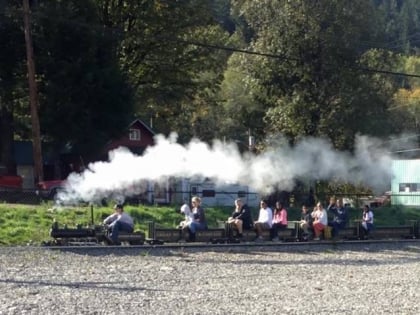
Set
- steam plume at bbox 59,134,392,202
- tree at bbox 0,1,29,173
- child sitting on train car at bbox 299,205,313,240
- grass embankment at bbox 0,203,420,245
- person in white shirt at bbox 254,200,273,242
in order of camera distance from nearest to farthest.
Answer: grass embankment at bbox 0,203,420,245
person in white shirt at bbox 254,200,273,242
child sitting on train car at bbox 299,205,313,240
steam plume at bbox 59,134,392,202
tree at bbox 0,1,29,173

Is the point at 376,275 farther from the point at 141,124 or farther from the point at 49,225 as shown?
the point at 141,124

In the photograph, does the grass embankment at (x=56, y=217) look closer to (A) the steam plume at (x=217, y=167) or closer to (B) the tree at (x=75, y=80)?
(A) the steam plume at (x=217, y=167)

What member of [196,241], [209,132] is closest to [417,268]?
[196,241]

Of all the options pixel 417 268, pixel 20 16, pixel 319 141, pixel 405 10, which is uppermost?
pixel 405 10

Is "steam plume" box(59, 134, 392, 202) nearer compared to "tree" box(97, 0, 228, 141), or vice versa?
"steam plume" box(59, 134, 392, 202)

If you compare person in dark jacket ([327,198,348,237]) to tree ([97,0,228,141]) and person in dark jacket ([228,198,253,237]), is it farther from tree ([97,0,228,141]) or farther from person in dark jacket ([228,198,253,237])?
tree ([97,0,228,141])

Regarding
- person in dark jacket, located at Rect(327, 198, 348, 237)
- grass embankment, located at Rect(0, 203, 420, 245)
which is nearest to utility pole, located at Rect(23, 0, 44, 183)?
grass embankment, located at Rect(0, 203, 420, 245)

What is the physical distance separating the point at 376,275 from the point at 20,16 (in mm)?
23905

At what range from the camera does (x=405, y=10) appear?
108 meters

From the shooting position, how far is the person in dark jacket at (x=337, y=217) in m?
29.5

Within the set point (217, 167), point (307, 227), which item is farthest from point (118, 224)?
point (307, 227)

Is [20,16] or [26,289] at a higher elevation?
[20,16]

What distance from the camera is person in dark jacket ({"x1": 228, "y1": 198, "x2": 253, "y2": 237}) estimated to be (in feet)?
89.4

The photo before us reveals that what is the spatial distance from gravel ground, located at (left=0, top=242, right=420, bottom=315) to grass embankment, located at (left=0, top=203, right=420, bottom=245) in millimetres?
2981
